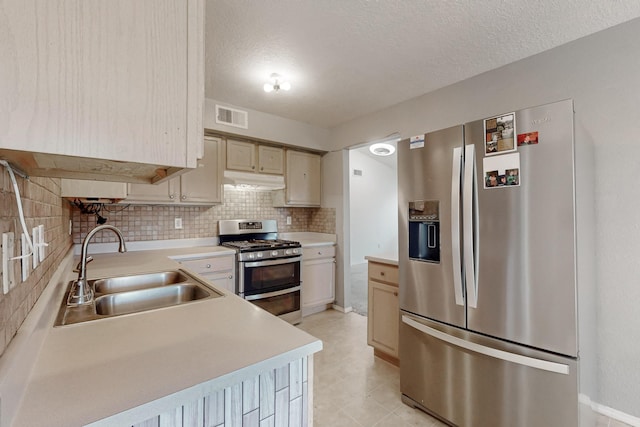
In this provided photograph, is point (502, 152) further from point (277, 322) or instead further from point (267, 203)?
point (267, 203)

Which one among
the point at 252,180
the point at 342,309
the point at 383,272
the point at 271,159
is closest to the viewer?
the point at 383,272

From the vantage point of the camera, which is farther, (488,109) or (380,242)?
(380,242)

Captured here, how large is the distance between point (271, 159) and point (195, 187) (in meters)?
0.98

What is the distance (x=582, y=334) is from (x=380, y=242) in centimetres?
563

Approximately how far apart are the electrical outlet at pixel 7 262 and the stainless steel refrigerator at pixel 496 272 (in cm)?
175

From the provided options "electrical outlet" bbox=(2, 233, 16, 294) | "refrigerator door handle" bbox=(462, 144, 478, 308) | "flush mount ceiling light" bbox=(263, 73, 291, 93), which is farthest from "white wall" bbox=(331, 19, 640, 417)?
"electrical outlet" bbox=(2, 233, 16, 294)

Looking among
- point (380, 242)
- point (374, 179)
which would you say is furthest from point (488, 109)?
point (380, 242)

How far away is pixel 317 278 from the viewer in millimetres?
3518

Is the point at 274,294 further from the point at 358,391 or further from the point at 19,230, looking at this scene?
the point at 19,230

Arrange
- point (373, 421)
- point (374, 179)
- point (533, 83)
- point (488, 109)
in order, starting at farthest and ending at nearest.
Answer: point (374, 179) < point (488, 109) < point (533, 83) < point (373, 421)

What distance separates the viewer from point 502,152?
1.46m

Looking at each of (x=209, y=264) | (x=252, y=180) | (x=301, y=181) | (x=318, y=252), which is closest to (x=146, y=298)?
(x=209, y=264)

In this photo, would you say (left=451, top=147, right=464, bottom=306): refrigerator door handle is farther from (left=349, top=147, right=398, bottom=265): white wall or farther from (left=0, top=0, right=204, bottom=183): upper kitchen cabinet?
(left=349, top=147, right=398, bottom=265): white wall

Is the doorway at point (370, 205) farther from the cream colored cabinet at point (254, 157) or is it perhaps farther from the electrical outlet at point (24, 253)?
the electrical outlet at point (24, 253)
